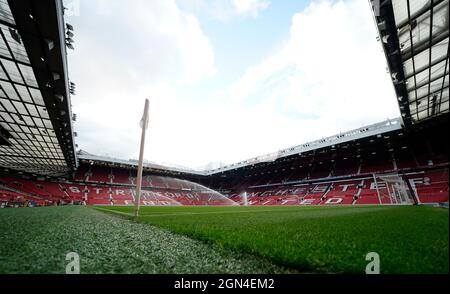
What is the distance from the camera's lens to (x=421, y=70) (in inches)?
436

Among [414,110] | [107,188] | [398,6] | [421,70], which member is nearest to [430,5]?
[398,6]

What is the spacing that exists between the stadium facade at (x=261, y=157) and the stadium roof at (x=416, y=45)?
0.12ft

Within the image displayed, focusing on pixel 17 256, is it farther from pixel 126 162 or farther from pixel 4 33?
pixel 126 162

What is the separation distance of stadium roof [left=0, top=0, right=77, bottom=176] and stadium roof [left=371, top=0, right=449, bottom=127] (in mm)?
11129

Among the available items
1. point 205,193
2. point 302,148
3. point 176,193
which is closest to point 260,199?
point 302,148

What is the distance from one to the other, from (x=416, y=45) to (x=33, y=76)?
1648 centimetres

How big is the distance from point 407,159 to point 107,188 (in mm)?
50870

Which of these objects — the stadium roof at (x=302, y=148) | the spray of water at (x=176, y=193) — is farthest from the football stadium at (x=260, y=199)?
the spray of water at (x=176, y=193)

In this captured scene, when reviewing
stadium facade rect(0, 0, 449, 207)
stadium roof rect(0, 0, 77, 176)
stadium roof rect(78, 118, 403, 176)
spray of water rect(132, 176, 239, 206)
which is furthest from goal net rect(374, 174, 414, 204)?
spray of water rect(132, 176, 239, 206)

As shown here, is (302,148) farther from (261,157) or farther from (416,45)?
(416,45)

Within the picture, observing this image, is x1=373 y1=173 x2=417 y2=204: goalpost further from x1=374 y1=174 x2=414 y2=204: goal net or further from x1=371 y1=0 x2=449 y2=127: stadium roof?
x1=371 y1=0 x2=449 y2=127: stadium roof

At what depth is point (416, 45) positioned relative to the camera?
962 cm

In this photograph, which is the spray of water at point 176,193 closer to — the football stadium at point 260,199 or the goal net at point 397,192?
the football stadium at point 260,199

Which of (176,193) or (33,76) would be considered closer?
(33,76)
